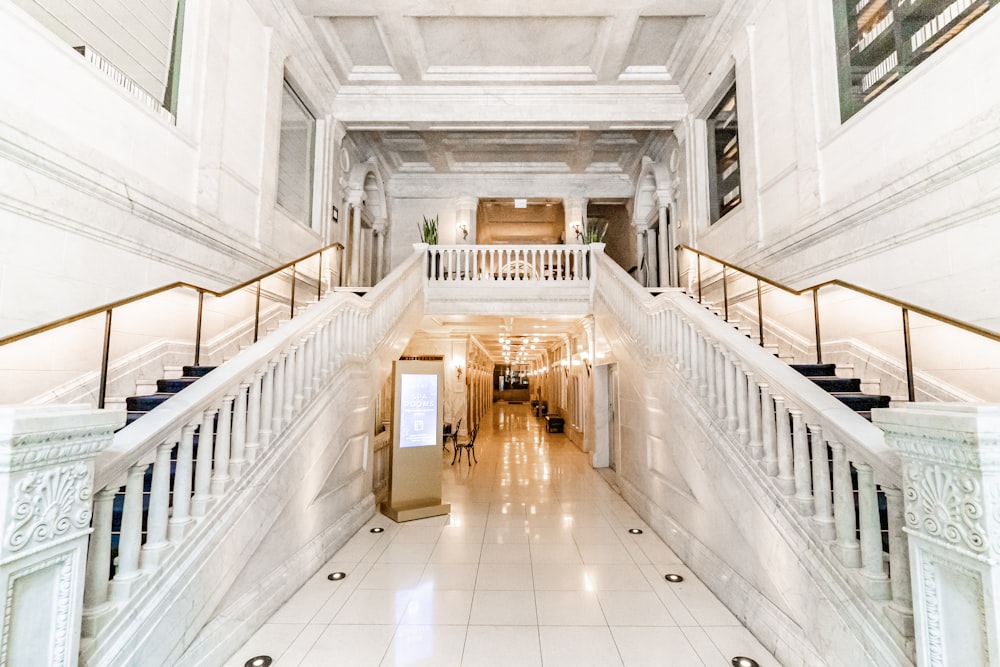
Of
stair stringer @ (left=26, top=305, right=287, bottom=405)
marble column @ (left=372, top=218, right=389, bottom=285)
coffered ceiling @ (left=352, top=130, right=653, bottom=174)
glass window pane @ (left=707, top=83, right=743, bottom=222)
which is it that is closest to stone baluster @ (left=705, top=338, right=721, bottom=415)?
glass window pane @ (left=707, top=83, right=743, bottom=222)

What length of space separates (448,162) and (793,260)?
27.1 ft

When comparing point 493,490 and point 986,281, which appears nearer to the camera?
point 986,281

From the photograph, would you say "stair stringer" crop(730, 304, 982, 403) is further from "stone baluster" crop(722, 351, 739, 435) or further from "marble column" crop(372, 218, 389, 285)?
"marble column" crop(372, 218, 389, 285)

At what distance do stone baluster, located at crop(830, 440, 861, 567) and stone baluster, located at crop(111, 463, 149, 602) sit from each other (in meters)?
3.16

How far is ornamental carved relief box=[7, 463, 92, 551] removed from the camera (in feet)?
4.36

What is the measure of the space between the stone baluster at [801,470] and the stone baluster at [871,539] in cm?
38

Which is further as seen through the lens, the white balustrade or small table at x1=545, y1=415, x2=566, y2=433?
small table at x1=545, y1=415, x2=566, y2=433

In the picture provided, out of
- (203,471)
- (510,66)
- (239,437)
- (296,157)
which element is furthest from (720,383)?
(296,157)

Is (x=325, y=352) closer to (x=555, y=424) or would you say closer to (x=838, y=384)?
(x=838, y=384)

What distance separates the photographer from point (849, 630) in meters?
2.03

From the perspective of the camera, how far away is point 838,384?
3.82 meters

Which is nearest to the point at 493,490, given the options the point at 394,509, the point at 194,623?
the point at 394,509

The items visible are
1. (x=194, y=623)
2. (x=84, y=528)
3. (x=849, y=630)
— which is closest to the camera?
(x=84, y=528)

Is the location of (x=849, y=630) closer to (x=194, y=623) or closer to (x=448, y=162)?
(x=194, y=623)
